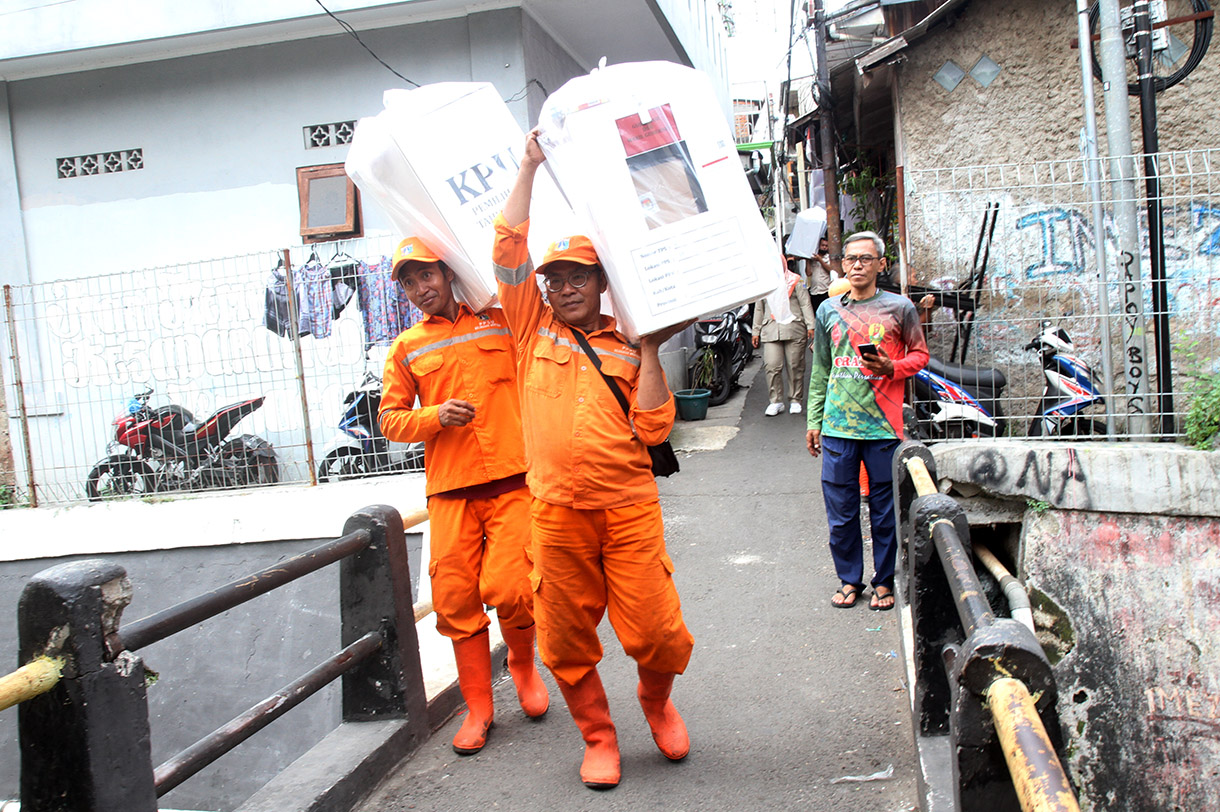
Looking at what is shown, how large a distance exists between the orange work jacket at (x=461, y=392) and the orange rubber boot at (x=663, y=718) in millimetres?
913

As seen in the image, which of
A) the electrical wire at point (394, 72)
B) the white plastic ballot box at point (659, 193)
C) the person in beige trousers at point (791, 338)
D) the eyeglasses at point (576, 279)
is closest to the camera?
the white plastic ballot box at point (659, 193)

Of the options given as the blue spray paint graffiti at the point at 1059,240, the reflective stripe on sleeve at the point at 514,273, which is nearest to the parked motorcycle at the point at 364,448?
the reflective stripe on sleeve at the point at 514,273

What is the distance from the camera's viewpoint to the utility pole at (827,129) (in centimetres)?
834

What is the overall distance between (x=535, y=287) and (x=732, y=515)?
12.7 feet

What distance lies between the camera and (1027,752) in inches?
52.4

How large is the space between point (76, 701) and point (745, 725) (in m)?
2.39

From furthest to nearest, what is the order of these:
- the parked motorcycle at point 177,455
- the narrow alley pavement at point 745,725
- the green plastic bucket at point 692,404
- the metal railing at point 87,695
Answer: the green plastic bucket at point 692,404, the parked motorcycle at point 177,455, the narrow alley pavement at point 745,725, the metal railing at point 87,695

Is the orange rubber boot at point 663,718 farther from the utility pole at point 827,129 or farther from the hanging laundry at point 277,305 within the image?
the utility pole at point 827,129

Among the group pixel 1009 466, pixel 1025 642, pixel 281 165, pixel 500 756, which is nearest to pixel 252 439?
pixel 281 165

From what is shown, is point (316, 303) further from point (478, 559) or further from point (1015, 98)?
point (1015, 98)

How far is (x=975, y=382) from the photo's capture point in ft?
17.1

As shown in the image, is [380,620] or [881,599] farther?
[881,599]

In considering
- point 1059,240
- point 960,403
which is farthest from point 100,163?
point 1059,240

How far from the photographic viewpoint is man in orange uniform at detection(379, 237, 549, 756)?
10.7 feet
